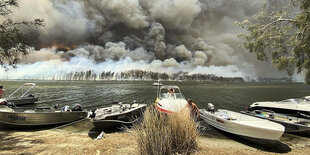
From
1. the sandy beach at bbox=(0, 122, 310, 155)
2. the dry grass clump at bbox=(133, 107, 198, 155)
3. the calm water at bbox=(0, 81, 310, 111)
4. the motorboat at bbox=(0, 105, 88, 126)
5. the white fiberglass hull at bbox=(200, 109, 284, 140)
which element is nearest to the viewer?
the dry grass clump at bbox=(133, 107, 198, 155)

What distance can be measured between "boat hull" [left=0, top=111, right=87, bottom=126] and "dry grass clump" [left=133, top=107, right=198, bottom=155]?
31.5 feet

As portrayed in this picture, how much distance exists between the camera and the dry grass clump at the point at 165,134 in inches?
151

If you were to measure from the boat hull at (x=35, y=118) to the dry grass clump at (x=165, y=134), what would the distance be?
9.60 m

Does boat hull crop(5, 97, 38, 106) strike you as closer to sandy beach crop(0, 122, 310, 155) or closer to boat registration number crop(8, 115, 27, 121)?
boat registration number crop(8, 115, 27, 121)

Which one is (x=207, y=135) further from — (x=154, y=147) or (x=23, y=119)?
(x=23, y=119)

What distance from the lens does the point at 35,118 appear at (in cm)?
1010

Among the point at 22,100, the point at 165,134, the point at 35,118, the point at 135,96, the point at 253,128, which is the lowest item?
the point at 135,96

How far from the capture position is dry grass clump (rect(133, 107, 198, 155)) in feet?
12.6

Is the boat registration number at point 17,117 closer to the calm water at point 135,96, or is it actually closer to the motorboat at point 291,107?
the calm water at point 135,96

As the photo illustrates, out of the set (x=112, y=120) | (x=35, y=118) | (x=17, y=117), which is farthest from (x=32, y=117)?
(x=112, y=120)

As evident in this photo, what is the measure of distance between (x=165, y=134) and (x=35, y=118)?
36.0 feet

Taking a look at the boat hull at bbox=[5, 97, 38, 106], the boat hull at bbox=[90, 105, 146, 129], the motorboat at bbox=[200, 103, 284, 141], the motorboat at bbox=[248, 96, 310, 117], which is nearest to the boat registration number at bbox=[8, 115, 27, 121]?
the boat hull at bbox=[90, 105, 146, 129]

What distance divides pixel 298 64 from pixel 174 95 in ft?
29.2

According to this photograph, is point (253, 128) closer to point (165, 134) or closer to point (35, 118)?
point (165, 134)
